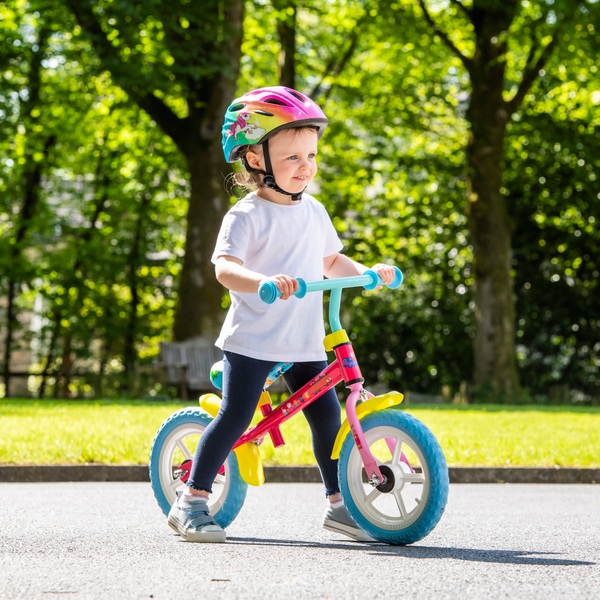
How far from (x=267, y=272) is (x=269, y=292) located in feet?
2.07

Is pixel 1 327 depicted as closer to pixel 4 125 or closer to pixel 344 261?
pixel 4 125

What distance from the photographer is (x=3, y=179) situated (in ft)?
87.7

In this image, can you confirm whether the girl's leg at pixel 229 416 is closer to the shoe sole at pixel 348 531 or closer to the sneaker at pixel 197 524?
the sneaker at pixel 197 524

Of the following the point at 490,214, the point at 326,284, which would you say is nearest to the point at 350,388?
the point at 326,284

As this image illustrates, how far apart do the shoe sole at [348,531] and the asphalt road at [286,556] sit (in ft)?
0.20

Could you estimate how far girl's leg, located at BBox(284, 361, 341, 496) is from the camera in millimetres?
5539

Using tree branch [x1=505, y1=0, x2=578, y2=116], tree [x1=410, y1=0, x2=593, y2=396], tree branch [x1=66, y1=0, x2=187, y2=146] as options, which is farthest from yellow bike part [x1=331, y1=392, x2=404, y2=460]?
tree branch [x1=505, y1=0, x2=578, y2=116]

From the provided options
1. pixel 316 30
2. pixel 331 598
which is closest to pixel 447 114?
pixel 316 30

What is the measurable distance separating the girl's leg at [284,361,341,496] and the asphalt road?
1.22 feet

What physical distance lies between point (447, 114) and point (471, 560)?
22940mm

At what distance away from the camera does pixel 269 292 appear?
15.8 feet

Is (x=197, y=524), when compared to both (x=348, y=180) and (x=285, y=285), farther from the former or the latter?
(x=348, y=180)

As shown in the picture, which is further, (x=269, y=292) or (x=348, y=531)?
(x=348, y=531)

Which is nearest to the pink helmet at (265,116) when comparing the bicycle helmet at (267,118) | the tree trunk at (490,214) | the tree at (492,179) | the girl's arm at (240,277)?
the bicycle helmet at (267,118)
